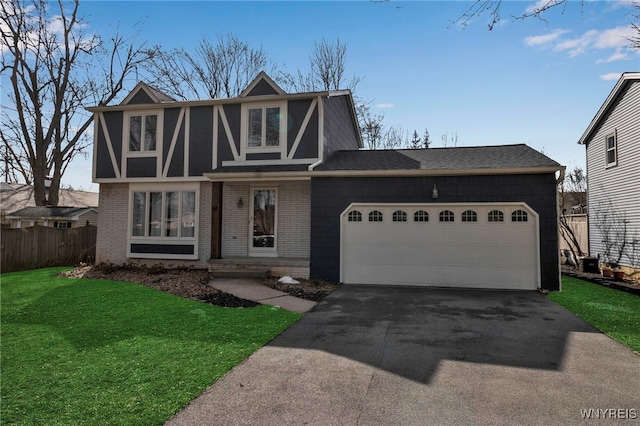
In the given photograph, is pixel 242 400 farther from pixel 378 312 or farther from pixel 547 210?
pixel 547 210

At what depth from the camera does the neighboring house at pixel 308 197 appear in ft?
32.4

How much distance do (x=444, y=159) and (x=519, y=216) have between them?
2822mm

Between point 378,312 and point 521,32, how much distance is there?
551 cm

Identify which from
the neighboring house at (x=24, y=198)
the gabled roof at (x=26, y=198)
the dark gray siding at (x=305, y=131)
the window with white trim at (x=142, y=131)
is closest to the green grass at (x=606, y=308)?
the dark gray siding at (x=305, y=131)

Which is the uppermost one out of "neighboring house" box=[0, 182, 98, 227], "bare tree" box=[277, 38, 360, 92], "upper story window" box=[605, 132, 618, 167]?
"bare tree" box=[277, 38, 360, 92]

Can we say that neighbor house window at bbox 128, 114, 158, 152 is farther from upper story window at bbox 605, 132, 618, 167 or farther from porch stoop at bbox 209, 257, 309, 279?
upper story window at bbox 605, 132, 618, 167

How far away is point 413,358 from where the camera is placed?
4.82 m

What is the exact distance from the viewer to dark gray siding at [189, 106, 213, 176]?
12.9 meters

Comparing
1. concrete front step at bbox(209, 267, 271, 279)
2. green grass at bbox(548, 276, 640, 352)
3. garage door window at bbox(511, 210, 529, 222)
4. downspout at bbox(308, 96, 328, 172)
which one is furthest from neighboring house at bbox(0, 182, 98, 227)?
green grass at bbox(548, 276, 640, 352)

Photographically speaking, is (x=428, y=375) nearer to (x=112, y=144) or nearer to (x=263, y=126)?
(x=263, y=126)

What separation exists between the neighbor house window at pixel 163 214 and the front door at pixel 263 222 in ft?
7.01

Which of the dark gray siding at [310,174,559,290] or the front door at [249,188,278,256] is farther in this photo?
the front door at [249,188,278,256]

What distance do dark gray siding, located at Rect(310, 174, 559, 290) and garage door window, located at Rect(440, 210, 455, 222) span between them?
32 cm

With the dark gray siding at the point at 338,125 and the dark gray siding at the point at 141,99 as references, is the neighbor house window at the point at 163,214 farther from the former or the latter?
the dark gray siding at the point at 338,125
